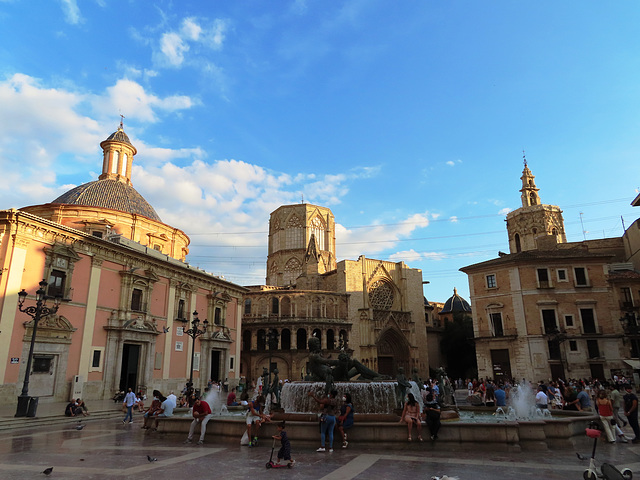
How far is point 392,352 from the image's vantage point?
50156 mm

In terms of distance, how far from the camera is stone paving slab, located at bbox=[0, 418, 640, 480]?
693 cm

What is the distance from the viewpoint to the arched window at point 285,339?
43750mm

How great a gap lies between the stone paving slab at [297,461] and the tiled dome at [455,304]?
182 ft

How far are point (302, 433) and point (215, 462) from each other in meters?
2.16

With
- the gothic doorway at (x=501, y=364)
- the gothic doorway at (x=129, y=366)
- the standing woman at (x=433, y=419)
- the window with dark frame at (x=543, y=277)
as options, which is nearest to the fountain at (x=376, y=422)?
the standing woman at (x=433, y=419)

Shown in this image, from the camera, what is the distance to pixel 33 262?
20.0 meters

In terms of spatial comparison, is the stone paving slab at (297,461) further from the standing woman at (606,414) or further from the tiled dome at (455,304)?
the tiled dome at (455,304)

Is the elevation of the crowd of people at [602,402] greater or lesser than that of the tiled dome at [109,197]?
lesser

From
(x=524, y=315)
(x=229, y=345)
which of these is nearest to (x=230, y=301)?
(x=229, y=345)

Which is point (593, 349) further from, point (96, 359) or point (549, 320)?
point (96, 359)

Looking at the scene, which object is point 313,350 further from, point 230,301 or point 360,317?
point 360,317

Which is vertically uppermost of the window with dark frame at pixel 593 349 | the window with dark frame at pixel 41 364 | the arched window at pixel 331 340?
the arched window at pixel 331 340

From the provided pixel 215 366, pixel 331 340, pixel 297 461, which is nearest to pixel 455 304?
pixel 331 340

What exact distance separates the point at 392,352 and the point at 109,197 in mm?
34546
